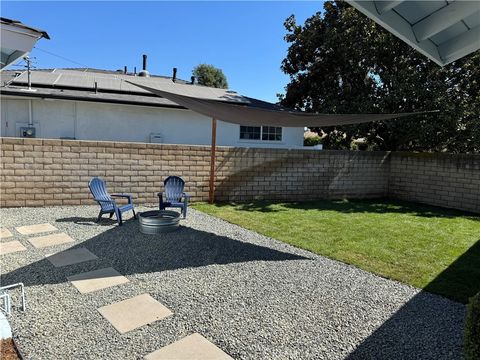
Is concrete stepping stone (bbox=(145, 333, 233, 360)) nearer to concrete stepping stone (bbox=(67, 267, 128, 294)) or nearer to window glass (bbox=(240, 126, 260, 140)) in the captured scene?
concrete stepping stone (bbox=(67, 267, 128, 294))

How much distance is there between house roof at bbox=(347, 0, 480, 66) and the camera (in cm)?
418

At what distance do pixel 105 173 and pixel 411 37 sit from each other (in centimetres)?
706

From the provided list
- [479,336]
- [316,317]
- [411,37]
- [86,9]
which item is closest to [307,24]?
[86,9]

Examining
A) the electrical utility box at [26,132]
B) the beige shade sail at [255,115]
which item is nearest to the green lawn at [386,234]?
the beige shade sail at [255,115]

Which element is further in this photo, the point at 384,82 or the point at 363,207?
the point at 384,82

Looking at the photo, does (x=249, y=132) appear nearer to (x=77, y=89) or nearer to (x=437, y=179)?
(x=77, y=89)

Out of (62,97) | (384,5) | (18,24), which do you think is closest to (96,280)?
(18,24)

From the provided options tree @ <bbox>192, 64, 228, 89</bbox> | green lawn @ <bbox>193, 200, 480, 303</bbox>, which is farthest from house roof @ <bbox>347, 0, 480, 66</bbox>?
tree @ <bbox>192, 64, 228, 89</bbox>

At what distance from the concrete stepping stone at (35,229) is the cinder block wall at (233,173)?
70.7 inches

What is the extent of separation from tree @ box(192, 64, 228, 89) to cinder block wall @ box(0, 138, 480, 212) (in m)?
36.1

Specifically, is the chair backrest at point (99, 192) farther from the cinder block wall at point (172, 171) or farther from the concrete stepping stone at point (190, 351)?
the concrete stepping stone at point (190, 351)

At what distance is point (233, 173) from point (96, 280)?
611cm

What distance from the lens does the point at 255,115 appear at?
21.9 feet

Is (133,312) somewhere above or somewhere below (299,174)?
below
